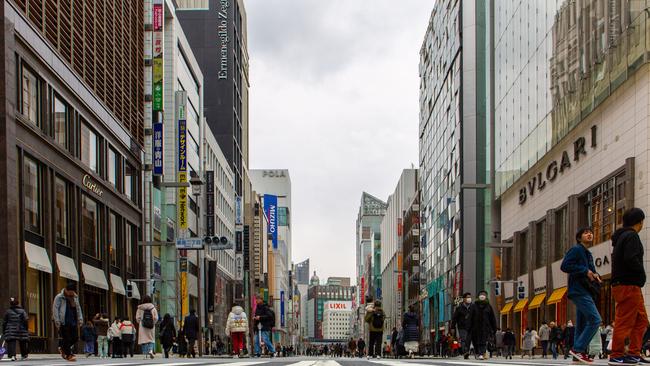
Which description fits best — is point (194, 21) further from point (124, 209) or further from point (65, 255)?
point (65, 255)

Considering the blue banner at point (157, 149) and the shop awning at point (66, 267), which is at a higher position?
the blue banner at point (157, 149)

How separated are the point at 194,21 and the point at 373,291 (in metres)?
97.8

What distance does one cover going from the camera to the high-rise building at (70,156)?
86.1 ft

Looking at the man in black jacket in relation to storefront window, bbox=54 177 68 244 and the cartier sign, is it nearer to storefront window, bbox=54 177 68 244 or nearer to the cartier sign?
storefront window, bbox=54 177 68 244

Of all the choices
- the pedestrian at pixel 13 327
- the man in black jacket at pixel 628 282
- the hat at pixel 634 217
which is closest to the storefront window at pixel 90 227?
the pedestrian at pixel 13 327

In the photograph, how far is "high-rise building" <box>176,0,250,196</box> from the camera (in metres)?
93.9

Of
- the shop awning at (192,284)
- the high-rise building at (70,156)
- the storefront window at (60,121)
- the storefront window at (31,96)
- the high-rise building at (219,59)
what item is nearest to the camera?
the high-rise building at (70,156)

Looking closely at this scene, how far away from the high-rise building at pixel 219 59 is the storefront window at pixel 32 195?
2513 inches

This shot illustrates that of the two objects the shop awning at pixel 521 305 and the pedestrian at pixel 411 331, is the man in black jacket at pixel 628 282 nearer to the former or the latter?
the pedestrian at pixel 411 331

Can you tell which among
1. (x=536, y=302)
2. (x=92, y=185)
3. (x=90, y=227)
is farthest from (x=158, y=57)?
(x=536, y=302)

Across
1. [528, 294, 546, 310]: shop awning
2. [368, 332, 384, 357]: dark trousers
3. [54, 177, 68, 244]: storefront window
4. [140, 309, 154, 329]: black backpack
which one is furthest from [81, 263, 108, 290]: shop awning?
[528, 294, 546, 310]: shop awning

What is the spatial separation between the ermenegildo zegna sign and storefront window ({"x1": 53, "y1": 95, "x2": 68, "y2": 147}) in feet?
60.6

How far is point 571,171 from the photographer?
3684 centimetres

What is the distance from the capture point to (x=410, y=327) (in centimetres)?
2588
